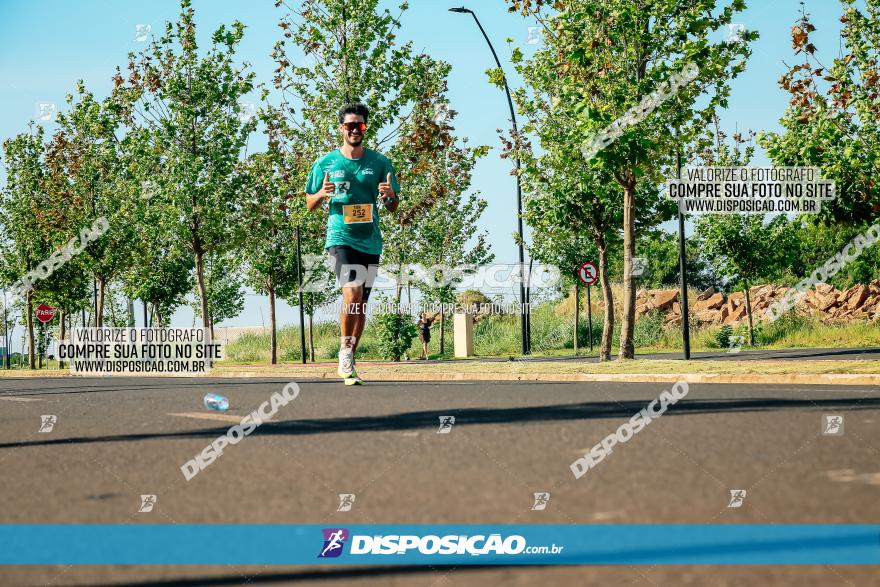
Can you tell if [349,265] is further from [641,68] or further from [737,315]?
[737,315]

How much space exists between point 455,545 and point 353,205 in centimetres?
729

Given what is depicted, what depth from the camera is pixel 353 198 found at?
10820mm

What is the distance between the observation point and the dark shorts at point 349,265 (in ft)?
34.9

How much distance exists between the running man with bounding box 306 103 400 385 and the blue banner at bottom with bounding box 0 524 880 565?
21.7 ft

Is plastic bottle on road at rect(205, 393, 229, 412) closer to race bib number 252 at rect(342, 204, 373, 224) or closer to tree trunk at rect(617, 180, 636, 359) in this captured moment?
race bib number 252 at rect(342, 204, 373, 224)

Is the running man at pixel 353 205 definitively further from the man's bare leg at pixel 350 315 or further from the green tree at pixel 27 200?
the green tree at pixel 27 200

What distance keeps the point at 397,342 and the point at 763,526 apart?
29.9 meters

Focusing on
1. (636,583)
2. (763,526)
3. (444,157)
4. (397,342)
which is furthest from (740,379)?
(444,157)

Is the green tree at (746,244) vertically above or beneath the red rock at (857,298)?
above

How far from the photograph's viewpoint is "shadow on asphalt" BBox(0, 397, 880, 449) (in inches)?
282

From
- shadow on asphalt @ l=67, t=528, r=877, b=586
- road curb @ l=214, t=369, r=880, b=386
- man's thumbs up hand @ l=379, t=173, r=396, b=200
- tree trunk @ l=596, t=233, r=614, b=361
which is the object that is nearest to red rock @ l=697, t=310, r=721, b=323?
tree trunk @ l=596, t=233, r=614, b=361

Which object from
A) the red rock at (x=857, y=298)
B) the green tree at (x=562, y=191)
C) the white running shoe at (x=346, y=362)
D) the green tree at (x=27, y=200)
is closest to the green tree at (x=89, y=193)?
the green tree at (x=27, y=200)

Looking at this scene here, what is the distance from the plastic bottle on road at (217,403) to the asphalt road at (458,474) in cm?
43

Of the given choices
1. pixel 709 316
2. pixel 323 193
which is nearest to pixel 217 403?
pixel 323 193
